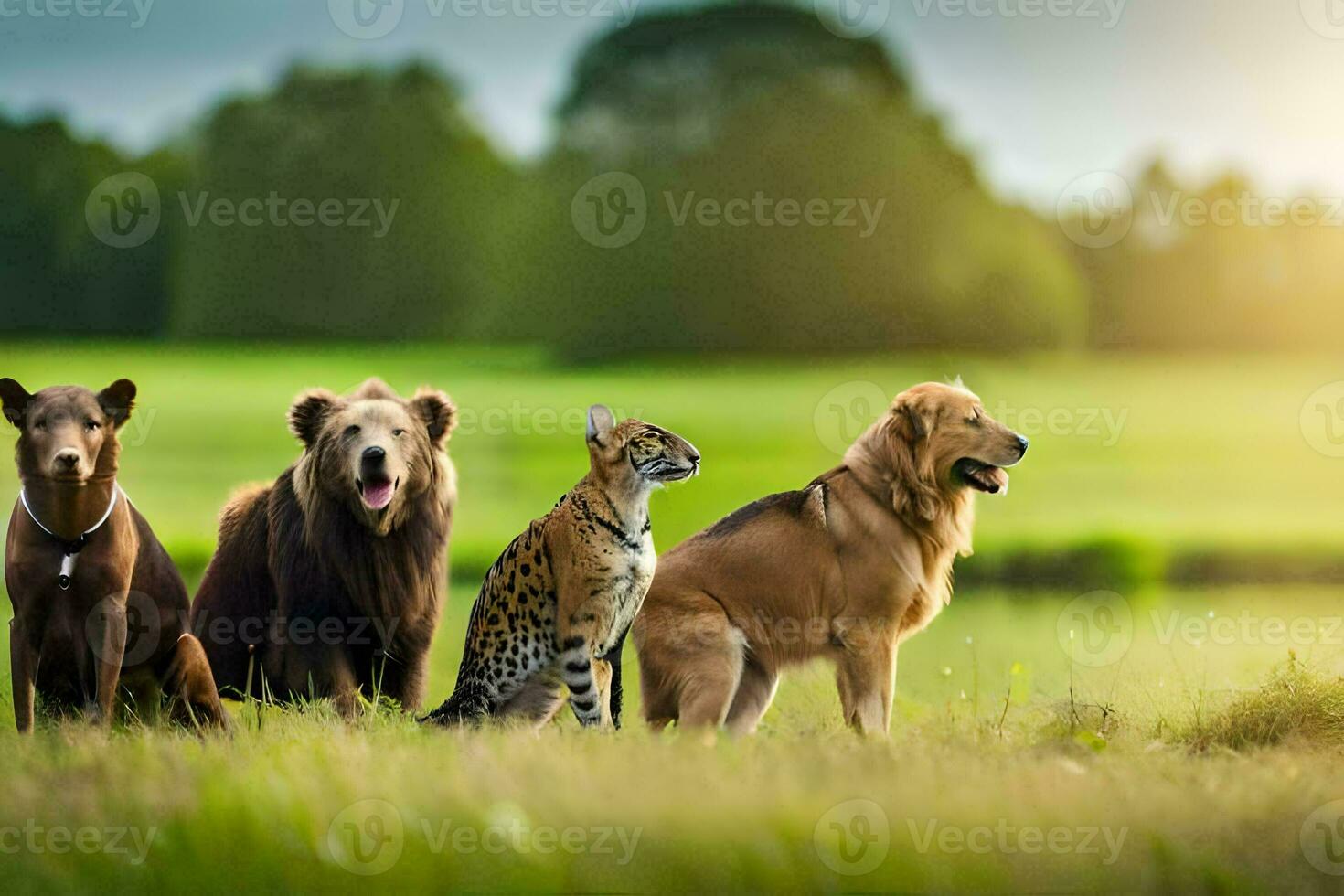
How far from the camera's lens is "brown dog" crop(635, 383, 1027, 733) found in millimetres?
7504

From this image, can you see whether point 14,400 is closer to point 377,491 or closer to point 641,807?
point 377,491

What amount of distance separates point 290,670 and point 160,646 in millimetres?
876

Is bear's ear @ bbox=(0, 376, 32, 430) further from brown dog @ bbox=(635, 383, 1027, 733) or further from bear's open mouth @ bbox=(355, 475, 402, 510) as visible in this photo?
brown dog @ bbox=(635, 383, 1027, 733)

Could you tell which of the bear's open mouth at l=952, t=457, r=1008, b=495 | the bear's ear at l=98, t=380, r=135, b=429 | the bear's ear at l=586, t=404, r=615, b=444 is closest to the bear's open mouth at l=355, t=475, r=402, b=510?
the bear's ear at l=586, t=404, r=615, b=444

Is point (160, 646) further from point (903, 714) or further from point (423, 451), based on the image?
point (903, 714)

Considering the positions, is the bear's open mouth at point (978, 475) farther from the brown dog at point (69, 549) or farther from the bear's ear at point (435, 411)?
the brown dog at point (69, 549)

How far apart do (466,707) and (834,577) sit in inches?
78.5

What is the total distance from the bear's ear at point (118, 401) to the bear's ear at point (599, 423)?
2047 millimetres

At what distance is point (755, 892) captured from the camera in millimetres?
5090

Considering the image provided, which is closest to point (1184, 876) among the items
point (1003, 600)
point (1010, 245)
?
point (1003, 600)

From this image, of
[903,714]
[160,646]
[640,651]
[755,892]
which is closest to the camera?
[755,892]

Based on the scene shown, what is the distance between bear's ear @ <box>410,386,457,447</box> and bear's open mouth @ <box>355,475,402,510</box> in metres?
0.42

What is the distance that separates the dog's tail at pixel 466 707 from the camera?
7.09 meters

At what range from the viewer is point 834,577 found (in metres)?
7.68
